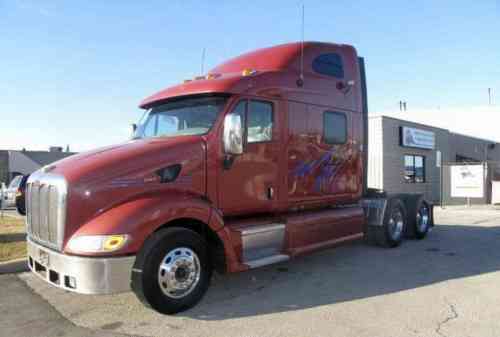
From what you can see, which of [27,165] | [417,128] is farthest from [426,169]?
[27,165]

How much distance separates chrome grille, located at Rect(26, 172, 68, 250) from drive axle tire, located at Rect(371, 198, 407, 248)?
597 centimetres

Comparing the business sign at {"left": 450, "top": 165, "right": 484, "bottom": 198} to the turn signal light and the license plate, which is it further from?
the license plate

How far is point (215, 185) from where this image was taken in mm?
5359

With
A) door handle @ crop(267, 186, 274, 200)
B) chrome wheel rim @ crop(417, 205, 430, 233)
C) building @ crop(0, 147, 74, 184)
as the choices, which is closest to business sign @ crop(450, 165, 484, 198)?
chrome wheel rim @ crop(417, 205, 430, 233)

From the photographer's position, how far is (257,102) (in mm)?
5855

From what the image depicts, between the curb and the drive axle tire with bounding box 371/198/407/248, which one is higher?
the drive axle tire with bounding box 371/198/407/248

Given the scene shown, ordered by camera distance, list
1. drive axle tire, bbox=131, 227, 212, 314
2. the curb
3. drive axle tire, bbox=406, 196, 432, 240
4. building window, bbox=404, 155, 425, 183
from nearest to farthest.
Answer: drive axle tire, bbox=131, 227, 212, 314 → the curb → drive axle tire, bbox=406, 196, 432, 240 → building window, bbox=404, 155, 425, 183

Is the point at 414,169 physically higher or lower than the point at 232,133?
lower

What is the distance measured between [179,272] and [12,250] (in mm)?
4705

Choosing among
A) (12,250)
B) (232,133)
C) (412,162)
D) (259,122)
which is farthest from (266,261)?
(412,162)

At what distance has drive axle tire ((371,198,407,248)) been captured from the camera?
829 cm

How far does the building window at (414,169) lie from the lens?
22.7 m

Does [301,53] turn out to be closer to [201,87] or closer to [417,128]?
[201,87]

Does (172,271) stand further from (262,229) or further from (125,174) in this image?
(262,229)
